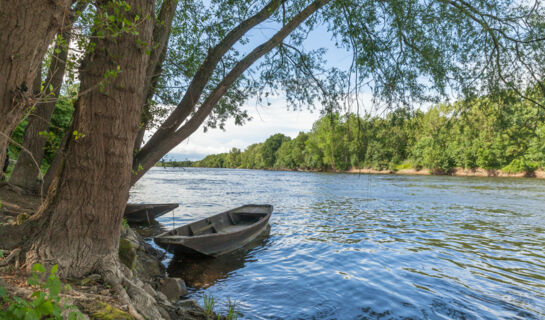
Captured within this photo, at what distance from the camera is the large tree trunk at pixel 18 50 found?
74.1 inches

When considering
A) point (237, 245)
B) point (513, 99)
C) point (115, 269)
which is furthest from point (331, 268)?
point (115, 269)

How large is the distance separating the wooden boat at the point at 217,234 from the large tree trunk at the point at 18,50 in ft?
19.1

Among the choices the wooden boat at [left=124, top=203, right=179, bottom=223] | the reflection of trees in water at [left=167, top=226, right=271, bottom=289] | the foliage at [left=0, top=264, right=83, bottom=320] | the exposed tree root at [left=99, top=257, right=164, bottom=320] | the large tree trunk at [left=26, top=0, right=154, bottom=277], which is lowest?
the reflection of trees in water at [left=167, top=226, right=271, bottom=289]

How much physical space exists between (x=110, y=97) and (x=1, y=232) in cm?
194

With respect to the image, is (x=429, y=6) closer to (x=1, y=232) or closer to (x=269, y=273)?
(x=269, y=273)

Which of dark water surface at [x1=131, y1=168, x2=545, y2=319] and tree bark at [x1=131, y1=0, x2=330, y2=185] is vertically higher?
tree bark at [x1=131, y1=0, x2=330, y2=185]

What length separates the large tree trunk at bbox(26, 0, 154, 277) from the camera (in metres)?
2.96

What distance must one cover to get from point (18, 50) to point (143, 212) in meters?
12.1

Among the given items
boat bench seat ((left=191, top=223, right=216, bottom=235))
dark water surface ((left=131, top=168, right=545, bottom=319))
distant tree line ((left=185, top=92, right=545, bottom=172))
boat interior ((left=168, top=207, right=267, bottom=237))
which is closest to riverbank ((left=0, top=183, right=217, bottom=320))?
dark water surface ((left=131, top=168, right=545, bottom=319))

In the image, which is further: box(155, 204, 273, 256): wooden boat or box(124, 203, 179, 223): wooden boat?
box(124, 203, 179, 223): wooden boat

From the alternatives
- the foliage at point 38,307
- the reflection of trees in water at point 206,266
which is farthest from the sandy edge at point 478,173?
the foliage at point 38,307

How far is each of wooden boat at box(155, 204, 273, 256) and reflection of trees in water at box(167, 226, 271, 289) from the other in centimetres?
25

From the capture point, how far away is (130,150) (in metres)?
3.21

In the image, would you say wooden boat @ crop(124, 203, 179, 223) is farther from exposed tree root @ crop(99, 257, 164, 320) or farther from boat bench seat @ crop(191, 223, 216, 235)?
exposed tree root @ crop(99, 257, 164, 320)
